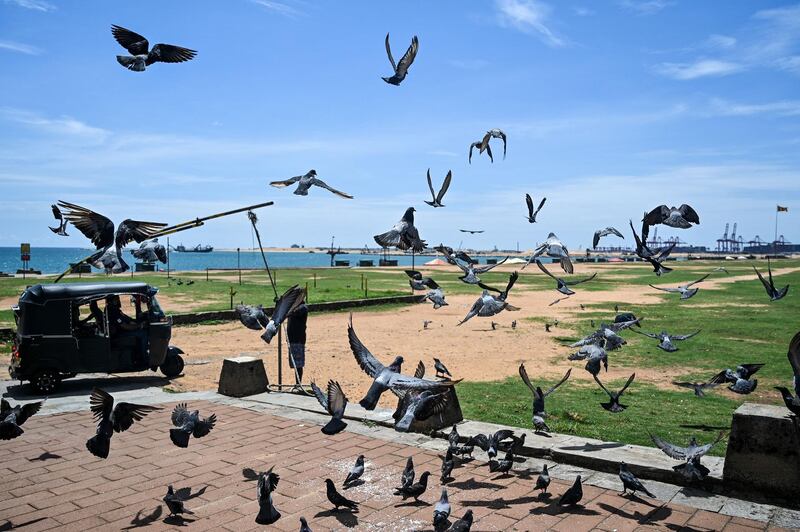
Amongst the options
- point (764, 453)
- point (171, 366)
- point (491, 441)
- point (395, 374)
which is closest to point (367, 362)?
point (395, 374)

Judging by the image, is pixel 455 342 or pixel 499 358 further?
pixel 455 342

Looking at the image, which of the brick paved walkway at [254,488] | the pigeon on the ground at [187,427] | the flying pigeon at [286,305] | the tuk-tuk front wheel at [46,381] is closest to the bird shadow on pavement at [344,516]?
the brick paved walkway at [254,488]

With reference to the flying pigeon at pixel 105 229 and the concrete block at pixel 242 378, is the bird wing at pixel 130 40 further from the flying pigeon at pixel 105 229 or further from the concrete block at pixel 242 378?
the concrete block at pixel 242 378

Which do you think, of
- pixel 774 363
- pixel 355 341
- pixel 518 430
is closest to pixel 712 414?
pixel 518 430

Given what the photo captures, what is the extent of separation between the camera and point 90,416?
9352 mm

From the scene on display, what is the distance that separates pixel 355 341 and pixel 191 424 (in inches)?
95.6

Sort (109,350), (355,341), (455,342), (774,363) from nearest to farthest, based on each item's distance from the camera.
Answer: (355,341) → (109,350) → (774,363) → (455,342)

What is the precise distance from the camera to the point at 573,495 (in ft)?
17.9

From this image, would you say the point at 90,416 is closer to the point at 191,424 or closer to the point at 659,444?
the point at 191,424

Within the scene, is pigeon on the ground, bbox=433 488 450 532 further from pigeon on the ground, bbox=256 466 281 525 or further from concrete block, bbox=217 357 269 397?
concrete block, bbox=217 357 269 397

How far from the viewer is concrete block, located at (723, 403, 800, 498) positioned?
5512mm

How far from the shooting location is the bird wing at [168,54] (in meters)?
5.37

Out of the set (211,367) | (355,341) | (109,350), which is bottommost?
(211,367)

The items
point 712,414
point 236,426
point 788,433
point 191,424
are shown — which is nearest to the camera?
point 788,433
